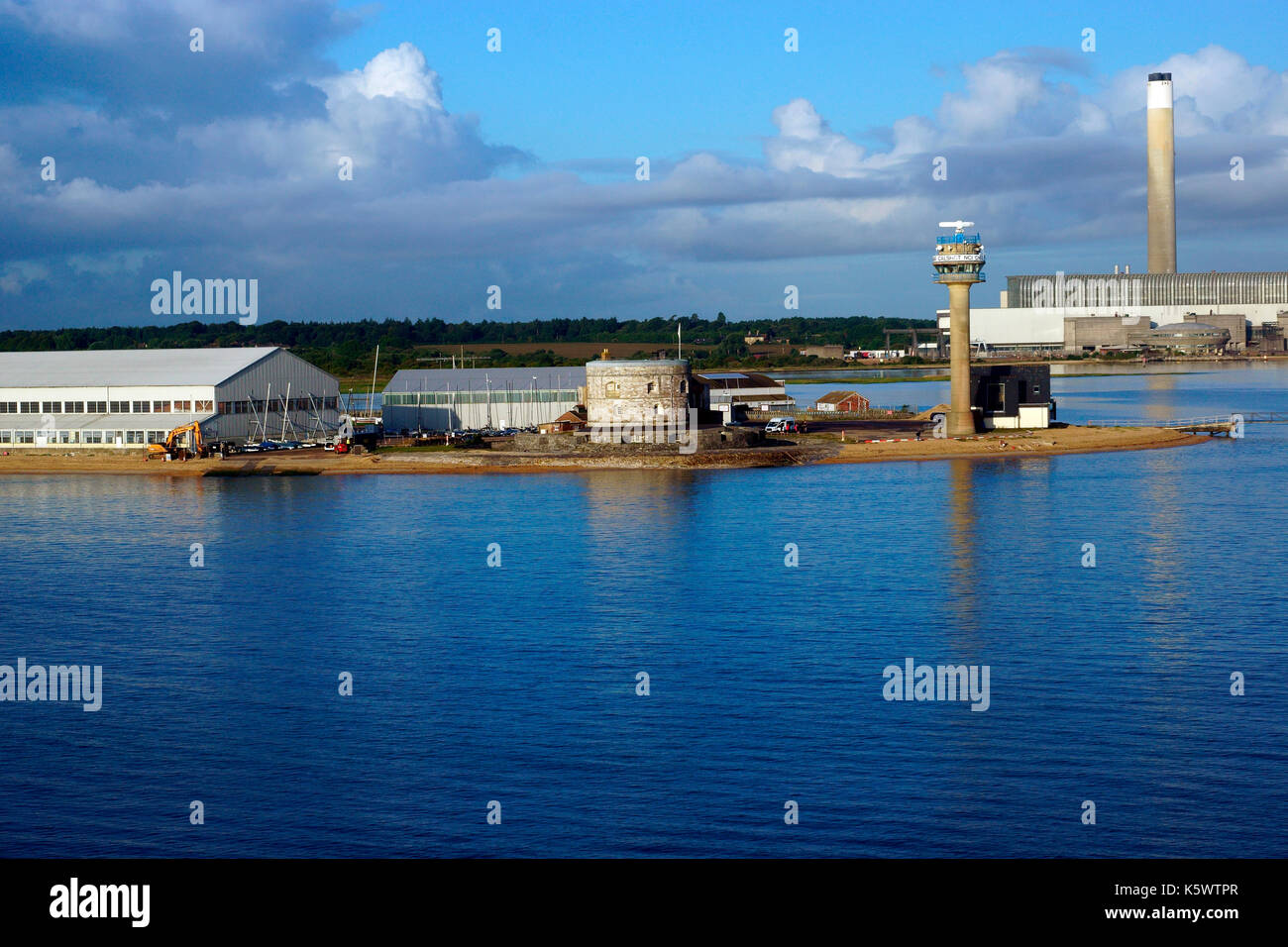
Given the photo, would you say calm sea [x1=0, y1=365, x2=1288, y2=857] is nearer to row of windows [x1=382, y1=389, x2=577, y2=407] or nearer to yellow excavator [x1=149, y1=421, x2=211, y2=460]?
yellow excavator [x1=149, y1=421, x2=211, y2=460]

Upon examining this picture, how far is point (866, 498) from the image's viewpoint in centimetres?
6456

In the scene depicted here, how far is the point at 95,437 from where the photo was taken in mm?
87500

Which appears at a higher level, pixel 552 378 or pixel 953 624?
pixel 552 378

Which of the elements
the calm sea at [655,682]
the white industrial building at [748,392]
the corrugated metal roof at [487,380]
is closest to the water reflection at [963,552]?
the calm sea at [655,682]

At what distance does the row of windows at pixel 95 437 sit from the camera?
284 ft

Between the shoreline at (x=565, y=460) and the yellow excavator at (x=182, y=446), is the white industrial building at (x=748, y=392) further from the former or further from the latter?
the yellow excavator at (x=182, y=446)

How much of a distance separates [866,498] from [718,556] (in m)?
18.5

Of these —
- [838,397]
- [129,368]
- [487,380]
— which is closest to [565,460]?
[487,380]

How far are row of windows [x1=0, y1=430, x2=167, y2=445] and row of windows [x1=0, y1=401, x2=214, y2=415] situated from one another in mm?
1519

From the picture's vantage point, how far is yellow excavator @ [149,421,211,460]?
84188 mm

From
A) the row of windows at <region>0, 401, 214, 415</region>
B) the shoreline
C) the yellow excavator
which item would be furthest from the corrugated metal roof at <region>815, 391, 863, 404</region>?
the yellow excavator
